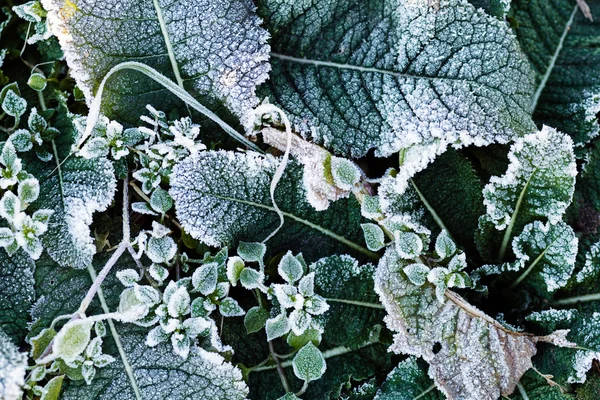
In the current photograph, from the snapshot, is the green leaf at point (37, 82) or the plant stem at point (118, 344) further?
the green leaf at point (37, 82)

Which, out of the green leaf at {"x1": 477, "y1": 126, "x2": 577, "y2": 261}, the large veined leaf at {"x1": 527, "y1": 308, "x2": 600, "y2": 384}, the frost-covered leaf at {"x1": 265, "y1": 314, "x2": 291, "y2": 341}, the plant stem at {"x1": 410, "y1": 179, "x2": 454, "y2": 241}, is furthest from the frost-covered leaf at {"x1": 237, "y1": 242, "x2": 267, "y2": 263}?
the large veined leaf at {"x1": 527, "y1": 308, "x2": 600, "y2": 384}

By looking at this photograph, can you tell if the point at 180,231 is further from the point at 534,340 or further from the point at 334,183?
the point at 534,340

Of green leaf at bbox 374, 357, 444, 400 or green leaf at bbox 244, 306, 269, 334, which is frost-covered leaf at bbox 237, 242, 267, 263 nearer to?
green leaf at bbox 244, 306, 269, 334

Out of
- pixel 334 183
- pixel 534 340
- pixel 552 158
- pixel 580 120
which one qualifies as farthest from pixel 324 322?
pixel 580 120

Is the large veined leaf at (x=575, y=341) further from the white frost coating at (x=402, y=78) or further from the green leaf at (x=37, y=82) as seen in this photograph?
the green leaf at (x=37, y=82)

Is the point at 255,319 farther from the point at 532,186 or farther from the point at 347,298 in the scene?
the point at 532,186

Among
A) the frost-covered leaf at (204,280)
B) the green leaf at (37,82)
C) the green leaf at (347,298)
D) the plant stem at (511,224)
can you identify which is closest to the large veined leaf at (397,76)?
the plant stem at (511,224)

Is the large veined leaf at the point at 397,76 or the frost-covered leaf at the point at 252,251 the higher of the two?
the large veined leaf at the point at 397,76
